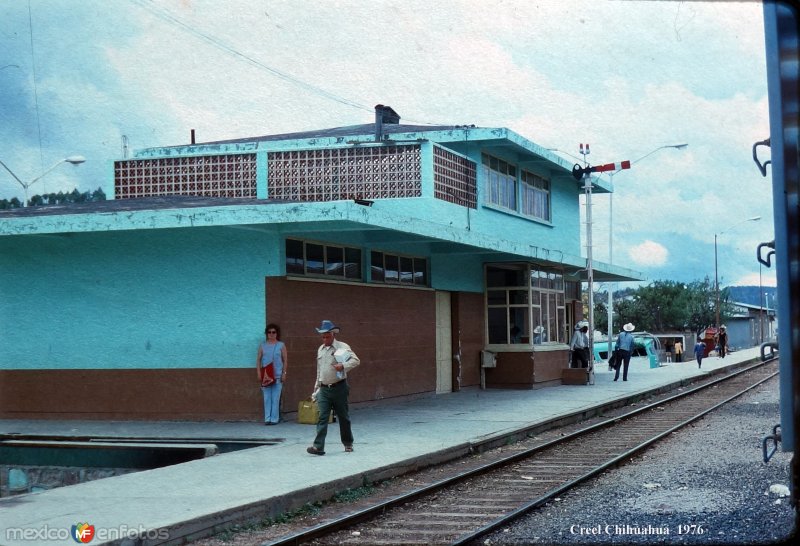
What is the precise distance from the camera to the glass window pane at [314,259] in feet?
57.0

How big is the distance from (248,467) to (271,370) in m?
4.32

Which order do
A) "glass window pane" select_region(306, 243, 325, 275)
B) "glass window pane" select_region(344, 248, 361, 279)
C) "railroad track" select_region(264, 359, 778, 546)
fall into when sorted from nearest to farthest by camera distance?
"railroad track" select_region(264, 359, 778, 546)
"glass window pane" select_region(306, 243, 325, 275)
"glass window pane" select_region(344, 248, 361, 279)

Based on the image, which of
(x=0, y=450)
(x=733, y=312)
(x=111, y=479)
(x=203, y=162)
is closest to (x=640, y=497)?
(x=111, y=479)

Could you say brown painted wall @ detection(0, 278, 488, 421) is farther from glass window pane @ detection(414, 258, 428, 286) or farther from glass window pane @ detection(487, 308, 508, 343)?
glass window pane @ detection(487, 308, 508, 343)

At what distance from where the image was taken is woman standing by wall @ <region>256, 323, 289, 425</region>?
15.8 m

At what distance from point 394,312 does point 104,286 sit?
19.9 ft

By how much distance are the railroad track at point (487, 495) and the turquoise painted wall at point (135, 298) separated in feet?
18.1

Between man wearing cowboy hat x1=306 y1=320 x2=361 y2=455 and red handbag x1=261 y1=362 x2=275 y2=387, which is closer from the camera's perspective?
man wearing cowboy hat x1=306 y1=320 x2=361 y2=455

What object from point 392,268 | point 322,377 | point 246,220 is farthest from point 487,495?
point 392,268

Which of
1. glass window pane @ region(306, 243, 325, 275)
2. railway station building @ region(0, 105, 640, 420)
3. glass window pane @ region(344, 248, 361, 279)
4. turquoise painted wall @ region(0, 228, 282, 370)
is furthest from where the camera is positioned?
glass window pane @ region(344, 248, 361, 279)

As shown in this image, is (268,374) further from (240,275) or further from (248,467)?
(248,467)

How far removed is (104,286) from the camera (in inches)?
679

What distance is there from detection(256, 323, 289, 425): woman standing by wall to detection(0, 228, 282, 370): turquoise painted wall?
46 cm

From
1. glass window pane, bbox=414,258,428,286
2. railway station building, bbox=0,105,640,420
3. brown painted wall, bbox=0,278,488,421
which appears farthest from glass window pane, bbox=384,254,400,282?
glass window pane, bbox=414,258,428,286
